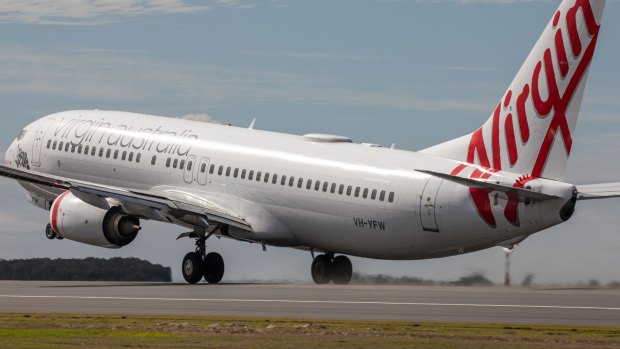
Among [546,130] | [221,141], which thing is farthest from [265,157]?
[546,130]

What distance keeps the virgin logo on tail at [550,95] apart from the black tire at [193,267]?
11785mm

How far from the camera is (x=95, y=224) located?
162ft

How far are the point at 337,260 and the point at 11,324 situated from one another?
2409 centimetres

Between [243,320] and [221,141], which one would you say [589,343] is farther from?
[221,141]

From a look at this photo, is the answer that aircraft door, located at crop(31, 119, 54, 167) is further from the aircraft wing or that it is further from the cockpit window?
the aircraft wing

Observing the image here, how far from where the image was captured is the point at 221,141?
175 feet

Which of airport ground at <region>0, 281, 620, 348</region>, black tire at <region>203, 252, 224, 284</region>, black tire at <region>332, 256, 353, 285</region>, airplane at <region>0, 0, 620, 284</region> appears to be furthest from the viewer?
black tire at <region>332, 256, 353, 285</region>

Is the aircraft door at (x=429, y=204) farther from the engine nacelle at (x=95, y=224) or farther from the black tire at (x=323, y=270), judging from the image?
the engine nacelle at (x=95, y=224)

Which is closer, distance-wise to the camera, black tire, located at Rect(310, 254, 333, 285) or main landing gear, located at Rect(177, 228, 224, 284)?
main landing gear, located at Rect(177, 228, 224, 284)

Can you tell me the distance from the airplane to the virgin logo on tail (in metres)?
0.04

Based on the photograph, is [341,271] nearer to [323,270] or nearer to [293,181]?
[323,270]

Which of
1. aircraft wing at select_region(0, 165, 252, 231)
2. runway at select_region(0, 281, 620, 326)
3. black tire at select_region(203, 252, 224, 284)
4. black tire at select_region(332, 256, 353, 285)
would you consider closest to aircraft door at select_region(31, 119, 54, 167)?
aircraft wing at select_region(0, 165, 252, 231)

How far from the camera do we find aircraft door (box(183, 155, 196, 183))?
174 ft

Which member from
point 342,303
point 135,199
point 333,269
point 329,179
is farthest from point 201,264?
point 342,303
